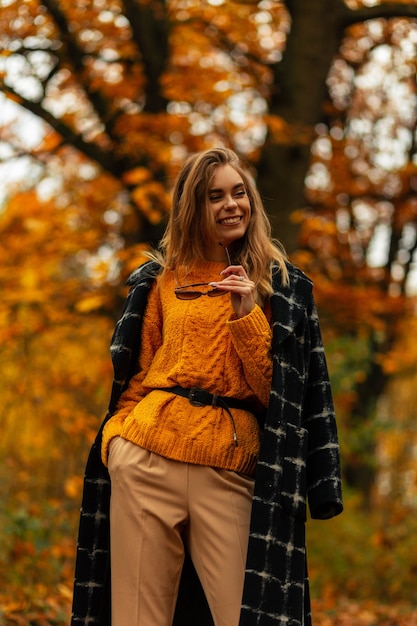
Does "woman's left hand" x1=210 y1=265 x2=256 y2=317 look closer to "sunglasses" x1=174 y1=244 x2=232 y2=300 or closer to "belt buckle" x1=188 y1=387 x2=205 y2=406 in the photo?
"sunglasses" x1=174 y1=244 x2=232 y2=300

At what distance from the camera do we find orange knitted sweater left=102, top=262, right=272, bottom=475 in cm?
281

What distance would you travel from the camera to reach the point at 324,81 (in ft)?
22.7

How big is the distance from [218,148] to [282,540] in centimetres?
131

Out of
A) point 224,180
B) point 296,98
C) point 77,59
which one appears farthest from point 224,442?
point 296,98

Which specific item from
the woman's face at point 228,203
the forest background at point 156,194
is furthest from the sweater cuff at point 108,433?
the forest background at point 156,194

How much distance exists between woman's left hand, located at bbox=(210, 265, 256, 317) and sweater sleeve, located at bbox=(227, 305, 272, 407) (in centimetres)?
3

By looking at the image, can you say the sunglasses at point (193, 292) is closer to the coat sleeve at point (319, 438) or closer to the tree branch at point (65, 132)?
the coat sleeve at point (319, 438)

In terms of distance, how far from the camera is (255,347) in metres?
2.83

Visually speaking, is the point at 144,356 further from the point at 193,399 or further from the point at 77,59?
the point at 77,59

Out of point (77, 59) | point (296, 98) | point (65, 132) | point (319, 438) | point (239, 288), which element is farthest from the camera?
point (296, 98)

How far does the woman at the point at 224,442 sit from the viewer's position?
2797mm

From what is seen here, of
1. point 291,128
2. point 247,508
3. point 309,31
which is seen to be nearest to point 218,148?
point 247,508

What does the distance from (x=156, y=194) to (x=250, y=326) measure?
365cm

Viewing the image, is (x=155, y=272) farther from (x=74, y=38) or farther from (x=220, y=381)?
(x=74, y=38)
